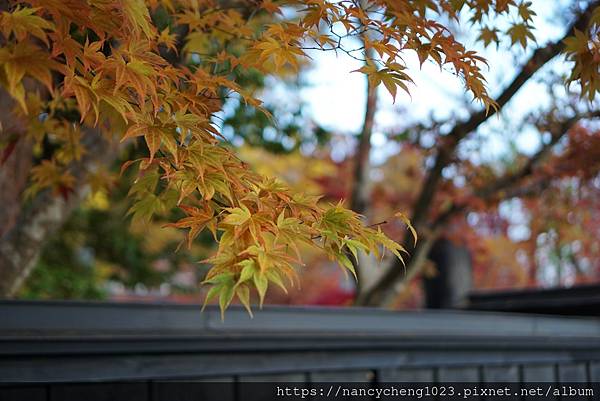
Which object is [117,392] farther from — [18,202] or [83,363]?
[18,202]

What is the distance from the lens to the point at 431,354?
4074 millimetres

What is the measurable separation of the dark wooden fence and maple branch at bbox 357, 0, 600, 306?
4.49ft

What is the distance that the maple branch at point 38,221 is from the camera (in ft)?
16.2

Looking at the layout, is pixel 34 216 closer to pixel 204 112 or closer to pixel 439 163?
pixel 204 112

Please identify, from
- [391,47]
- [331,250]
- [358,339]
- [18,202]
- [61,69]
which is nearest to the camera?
[61,69]

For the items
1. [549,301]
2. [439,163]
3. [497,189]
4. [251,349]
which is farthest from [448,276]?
[251,349]

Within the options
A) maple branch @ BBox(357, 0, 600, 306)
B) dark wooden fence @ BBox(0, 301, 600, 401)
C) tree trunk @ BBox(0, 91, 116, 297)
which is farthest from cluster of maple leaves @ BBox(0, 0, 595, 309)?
tree trunk @ BBox(0, 91, 116, 297)

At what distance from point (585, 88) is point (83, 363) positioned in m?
2.43

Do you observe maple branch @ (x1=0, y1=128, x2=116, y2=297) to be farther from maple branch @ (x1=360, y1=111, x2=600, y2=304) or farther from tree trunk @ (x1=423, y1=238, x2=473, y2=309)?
tree trunk @ (x1=423, y1=238, x2=473, y2=309)

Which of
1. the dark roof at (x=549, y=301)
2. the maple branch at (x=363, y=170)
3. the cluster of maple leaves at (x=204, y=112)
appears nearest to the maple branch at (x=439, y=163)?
the maple branch at (x=363, y=170)

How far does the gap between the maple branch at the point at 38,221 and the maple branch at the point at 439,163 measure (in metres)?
2.61

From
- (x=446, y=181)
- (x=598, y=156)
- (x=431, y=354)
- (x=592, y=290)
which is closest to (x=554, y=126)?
(x=598, y=156)

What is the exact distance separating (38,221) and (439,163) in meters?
3.20

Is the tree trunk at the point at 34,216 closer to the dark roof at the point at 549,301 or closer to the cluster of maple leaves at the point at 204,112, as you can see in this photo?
the cluster of maple leaves at the point at 204,112
